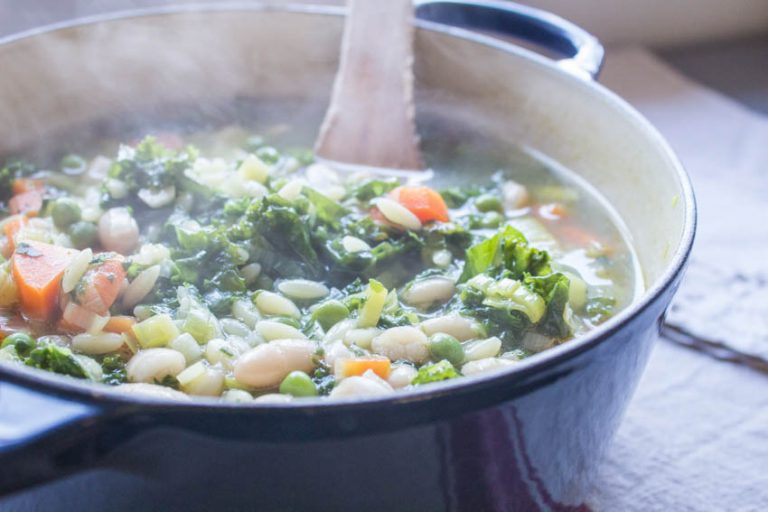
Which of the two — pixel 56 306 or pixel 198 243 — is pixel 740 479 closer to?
pixel 198 243

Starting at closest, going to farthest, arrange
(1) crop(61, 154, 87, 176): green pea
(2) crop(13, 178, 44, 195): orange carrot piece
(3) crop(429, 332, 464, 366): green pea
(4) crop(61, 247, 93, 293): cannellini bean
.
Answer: (3) crop(429, 332, 464, 366): green pea → (4) crop(61, 247, 93, 293): cannellini bean → (2) crop(13, 178, 44, 195): orange carrot piece → (1) crop(61, 154, 87, 176): green pea

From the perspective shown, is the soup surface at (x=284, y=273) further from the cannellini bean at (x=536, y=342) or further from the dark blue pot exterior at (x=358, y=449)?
the dark blue pot exterior at (x=358, y=449)

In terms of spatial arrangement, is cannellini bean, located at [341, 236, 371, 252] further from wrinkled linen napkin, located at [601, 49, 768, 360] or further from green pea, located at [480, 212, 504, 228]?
wrinkled linen napkin, located at [601, 49, 768, 360]

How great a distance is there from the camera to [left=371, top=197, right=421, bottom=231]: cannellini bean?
77.9 inches

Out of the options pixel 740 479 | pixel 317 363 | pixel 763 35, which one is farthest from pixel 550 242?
pixel 763 35

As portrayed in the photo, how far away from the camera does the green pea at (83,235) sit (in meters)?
1.92

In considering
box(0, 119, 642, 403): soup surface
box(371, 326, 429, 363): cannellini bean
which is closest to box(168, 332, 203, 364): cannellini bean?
box(0, 119, 642, 403): soup surface

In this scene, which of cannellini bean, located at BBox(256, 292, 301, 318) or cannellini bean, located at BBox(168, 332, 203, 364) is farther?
cannellini bean, located at BBox(256, 292, 301, 318)

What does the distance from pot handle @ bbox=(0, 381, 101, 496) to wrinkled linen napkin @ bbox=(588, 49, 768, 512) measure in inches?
44.2

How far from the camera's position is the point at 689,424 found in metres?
1.97

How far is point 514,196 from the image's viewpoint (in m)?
2.28

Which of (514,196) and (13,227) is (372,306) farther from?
(13,227)

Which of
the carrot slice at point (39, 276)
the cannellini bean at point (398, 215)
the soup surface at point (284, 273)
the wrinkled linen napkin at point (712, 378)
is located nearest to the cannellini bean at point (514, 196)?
the soup surface at point (284, 273)

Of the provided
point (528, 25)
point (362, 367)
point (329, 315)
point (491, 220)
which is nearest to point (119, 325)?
point (329, 315)
